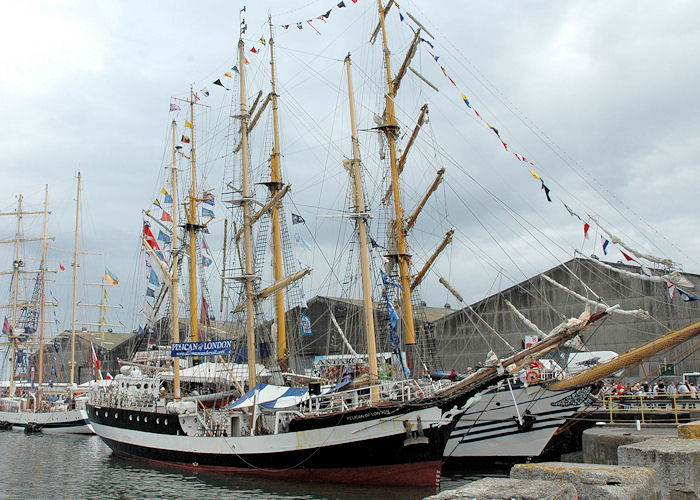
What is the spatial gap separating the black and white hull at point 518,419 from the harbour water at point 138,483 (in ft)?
6.70

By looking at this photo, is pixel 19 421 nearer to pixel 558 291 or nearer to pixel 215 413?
pixel 215 413

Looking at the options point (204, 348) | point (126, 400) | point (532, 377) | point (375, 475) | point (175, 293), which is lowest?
point (375, 475)

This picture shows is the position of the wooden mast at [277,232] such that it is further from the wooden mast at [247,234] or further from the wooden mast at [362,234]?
the wooden mast at [362,234]

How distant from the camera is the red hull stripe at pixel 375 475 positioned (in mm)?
23844

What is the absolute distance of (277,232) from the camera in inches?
1671

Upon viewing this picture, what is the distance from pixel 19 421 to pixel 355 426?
53.5m

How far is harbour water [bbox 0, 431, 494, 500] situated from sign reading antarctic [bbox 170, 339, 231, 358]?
5648 mm

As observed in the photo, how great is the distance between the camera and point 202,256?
54125mm

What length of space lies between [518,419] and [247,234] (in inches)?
646

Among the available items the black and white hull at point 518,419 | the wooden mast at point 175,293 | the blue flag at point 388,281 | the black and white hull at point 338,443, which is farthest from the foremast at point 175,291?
the black and white hull at point 518,419

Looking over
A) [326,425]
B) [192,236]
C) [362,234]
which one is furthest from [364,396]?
[192,236]

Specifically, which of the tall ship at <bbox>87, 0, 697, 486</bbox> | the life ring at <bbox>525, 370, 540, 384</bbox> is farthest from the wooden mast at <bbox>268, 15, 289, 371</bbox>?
the life ring at <bbox>525, 370, 540, 384</bbox>

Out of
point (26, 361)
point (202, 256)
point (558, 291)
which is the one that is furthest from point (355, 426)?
point (26, 361)

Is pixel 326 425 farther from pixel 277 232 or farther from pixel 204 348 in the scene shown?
pixel 277 232
